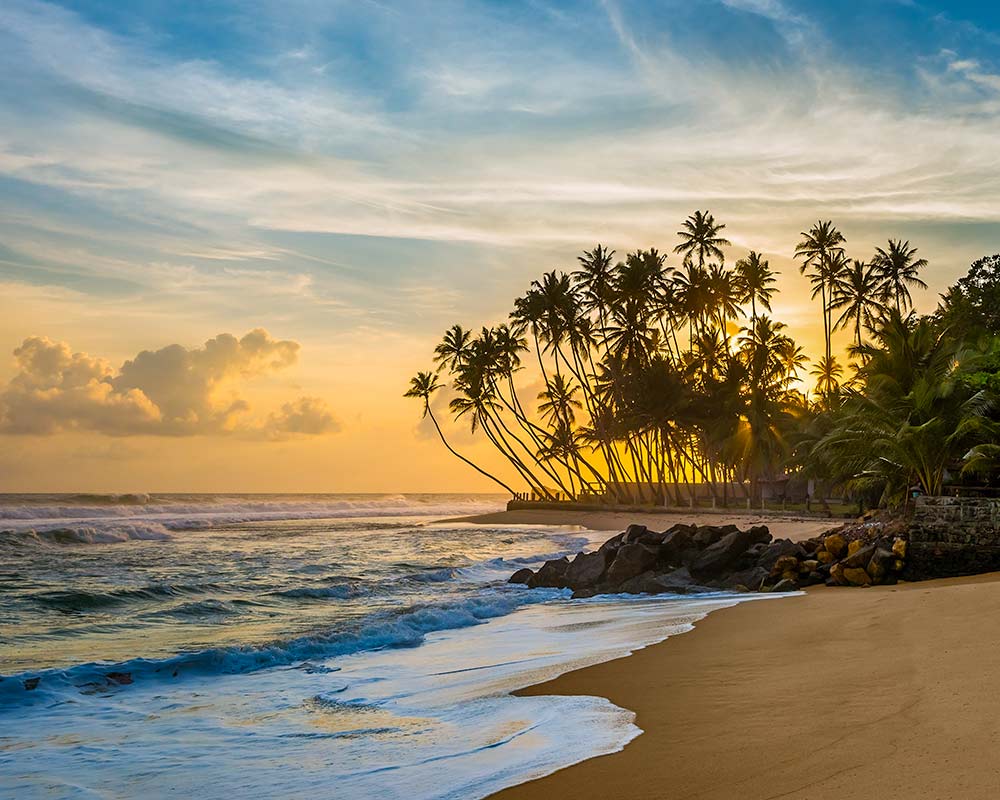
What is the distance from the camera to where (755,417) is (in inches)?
2000

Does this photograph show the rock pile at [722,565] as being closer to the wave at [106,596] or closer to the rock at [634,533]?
the rock at [634,533]

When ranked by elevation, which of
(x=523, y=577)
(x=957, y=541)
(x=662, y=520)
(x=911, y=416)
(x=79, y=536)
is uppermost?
(x=911, y=416)

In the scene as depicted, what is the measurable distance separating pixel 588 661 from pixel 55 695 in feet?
19.5

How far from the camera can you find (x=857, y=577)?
16016mm

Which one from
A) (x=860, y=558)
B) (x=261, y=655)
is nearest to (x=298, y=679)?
(x=261, y=655)

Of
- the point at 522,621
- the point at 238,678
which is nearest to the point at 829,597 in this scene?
the point at 522,621

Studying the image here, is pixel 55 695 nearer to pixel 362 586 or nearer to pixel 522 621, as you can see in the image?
pixel 522 621

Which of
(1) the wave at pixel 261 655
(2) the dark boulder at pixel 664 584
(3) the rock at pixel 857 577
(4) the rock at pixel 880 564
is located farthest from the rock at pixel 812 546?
(1) the wave at pixel 261 655

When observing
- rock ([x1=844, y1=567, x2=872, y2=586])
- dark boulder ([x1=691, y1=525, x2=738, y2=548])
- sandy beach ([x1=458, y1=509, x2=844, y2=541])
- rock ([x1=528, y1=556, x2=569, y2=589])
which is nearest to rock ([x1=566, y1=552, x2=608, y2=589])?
rock ([x1=528, y1=556, x2=569, y2=589])

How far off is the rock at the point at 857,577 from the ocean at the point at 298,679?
2.81m

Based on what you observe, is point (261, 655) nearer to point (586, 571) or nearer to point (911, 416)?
point (586, 571)

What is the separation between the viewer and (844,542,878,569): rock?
53.9ft

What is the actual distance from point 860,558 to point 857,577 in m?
0.64

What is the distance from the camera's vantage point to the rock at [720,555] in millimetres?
19031
